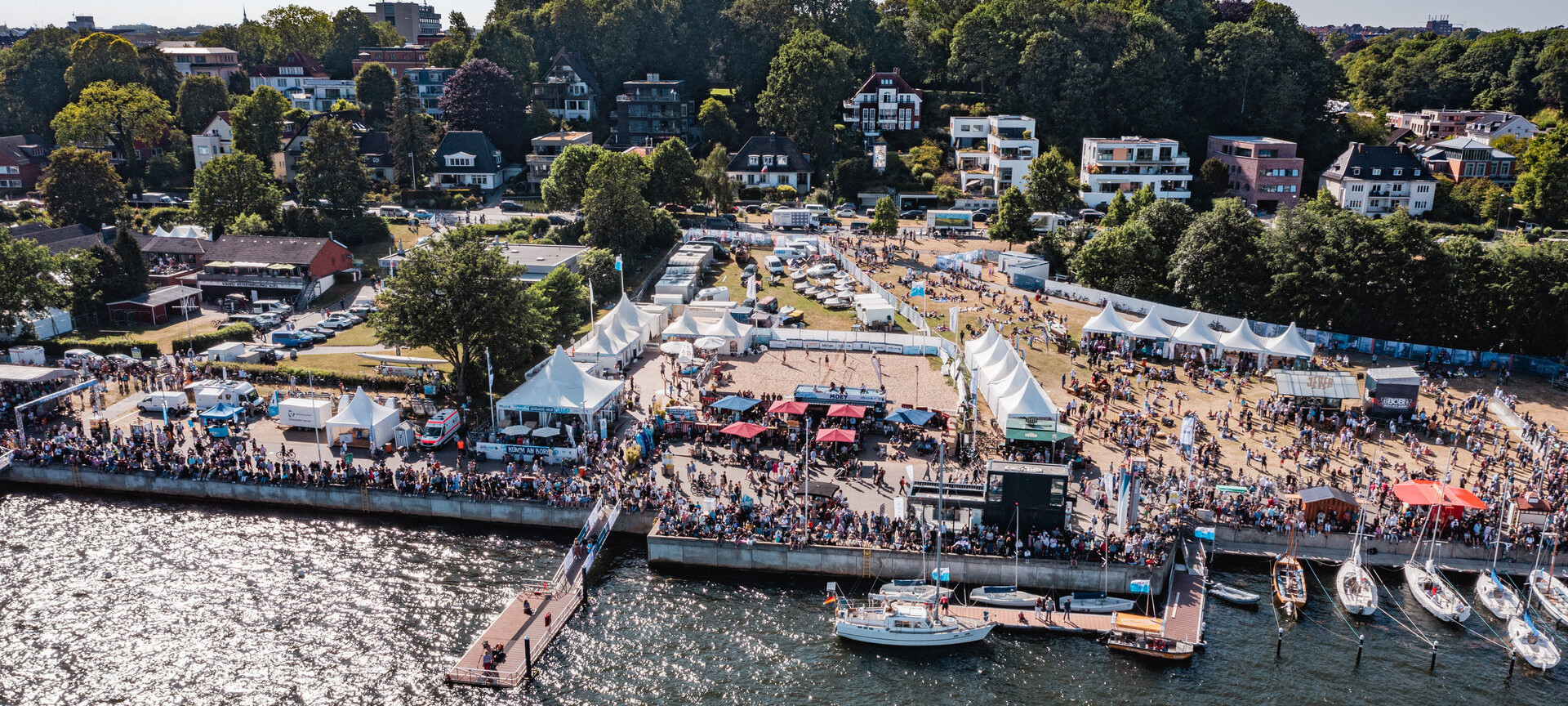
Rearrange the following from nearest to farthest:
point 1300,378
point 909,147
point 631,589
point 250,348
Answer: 1. point 631,589
2. point 1300,378
3. point 250,348
4. point 909,147

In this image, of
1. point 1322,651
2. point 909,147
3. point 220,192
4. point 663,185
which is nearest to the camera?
point 1322,651

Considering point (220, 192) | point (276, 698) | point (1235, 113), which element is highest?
point (1235, 113)

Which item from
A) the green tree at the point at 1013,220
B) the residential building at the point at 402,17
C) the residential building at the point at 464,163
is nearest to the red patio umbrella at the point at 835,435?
the green tree at the point at 1013,220

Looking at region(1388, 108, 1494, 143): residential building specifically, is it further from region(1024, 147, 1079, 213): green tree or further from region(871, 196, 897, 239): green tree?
region(871, 196, 897, 239): green tree

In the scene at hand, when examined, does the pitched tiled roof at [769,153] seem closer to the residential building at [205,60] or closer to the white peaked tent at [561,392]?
the white peaked tent at [561,392]

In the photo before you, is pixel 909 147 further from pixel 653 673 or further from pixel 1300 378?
pixel 653 673

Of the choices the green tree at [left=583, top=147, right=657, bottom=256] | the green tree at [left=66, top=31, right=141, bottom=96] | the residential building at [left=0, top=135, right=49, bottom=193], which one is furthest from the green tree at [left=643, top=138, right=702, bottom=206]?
the green tree at [left=66, top=31, right=141, bottom=96]

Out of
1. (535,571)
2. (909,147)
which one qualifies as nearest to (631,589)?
(535,571)
